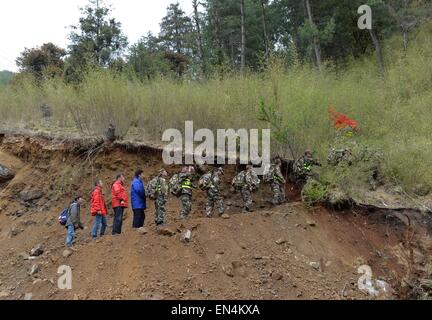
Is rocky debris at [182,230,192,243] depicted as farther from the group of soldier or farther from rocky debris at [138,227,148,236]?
the group of soldier

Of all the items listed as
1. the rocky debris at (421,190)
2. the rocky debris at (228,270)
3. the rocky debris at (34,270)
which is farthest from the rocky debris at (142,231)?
the rocky debris at (421,190)

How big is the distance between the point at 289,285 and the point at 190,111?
643 centimetres

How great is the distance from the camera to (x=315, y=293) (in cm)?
811

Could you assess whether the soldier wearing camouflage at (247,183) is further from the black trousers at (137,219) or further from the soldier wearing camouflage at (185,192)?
the black trousers at (137,219)

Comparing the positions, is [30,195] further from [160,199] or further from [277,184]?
[277,184]

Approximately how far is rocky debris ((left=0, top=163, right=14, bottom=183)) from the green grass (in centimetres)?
204

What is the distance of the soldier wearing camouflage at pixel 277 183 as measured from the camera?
10.6m

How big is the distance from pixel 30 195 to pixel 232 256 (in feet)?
22.6

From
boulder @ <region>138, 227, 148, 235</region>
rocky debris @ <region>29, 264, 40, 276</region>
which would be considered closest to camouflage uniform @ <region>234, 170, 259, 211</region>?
boulder @ <region>138, 227, 148, 235</region>

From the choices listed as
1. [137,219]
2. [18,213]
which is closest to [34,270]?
[137,219]

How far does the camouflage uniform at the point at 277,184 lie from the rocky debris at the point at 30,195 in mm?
6519

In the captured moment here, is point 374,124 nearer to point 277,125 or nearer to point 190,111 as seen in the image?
point 277,125

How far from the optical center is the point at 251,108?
12320 millimetres
